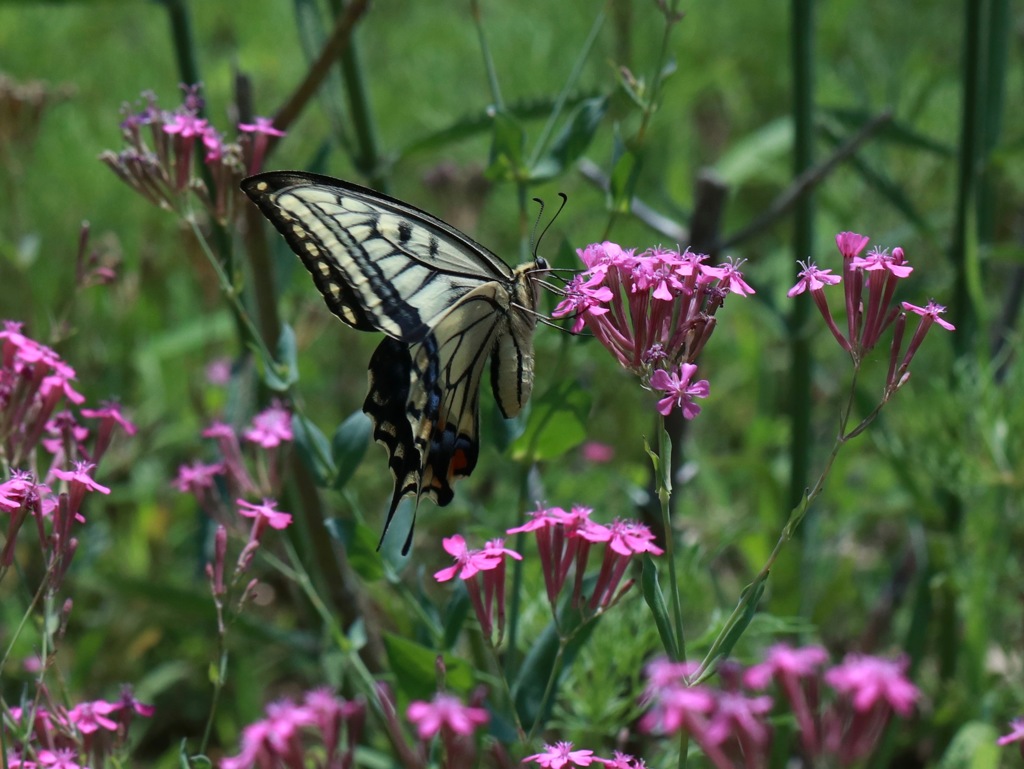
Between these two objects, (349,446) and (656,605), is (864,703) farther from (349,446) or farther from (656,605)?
(349,446)

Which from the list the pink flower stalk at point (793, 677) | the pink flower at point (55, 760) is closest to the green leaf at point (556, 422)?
the pink flower stalk at point (793, 677)

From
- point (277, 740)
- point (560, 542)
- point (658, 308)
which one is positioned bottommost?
point (277, 740)

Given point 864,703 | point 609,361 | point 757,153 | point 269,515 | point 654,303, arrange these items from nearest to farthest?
point 864,703 < point 654,303 < point 269,515 < point 757,153 < point 609,361

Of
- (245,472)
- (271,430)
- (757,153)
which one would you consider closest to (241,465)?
(245,472)

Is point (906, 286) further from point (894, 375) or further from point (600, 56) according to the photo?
point (600, 56)

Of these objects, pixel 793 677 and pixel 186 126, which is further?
pixel 186 126

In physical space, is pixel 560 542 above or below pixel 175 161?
below

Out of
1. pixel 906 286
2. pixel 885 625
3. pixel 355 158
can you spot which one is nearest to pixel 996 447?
pixel 906 286
